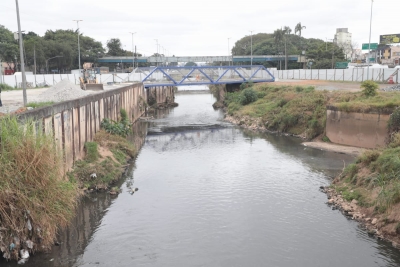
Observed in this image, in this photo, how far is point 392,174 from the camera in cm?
1773

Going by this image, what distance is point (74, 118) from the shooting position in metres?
22.6

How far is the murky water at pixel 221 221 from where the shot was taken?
1409 cm

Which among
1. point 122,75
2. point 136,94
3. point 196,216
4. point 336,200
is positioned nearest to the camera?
point 196,216

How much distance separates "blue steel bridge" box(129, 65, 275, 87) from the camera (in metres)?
57.8

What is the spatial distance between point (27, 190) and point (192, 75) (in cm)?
4722

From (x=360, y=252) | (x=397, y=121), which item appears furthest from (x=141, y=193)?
(x=397, y=121)

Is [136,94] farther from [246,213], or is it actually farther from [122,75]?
[246,213]

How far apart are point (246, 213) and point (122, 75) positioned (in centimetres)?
5438

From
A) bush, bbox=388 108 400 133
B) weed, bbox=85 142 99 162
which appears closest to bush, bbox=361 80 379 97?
bush, bbox=388 108 400 133

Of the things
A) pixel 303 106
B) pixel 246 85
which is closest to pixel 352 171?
pixel 303 106

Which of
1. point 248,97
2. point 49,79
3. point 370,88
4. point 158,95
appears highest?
point 49,79

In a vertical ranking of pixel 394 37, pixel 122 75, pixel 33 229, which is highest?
pixel 394 37

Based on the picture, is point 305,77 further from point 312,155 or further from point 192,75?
point 312,155

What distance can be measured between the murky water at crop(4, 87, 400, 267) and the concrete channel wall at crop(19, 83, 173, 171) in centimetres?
325
